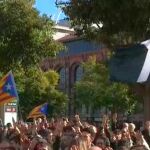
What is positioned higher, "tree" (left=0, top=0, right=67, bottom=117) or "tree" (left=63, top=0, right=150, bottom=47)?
"tree" (left=0, top=0, right=67, bottom=117)

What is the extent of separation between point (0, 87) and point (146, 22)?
25.8 feet

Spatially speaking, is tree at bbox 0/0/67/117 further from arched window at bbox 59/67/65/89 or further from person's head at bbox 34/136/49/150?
arched window at bbox 59/67/65/89

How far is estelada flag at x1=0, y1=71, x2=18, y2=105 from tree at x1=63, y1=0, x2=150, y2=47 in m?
4.76

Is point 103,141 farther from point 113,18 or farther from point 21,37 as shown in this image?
point 21,37

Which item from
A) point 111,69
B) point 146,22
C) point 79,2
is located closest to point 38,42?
point 79,2

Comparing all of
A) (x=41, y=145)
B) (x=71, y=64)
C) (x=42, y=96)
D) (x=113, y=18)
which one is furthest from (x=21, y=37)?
(x=71, y=64)

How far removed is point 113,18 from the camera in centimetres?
1345

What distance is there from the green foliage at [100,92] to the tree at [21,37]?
2537cm

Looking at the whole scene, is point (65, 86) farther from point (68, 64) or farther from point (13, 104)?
point (13, 104)

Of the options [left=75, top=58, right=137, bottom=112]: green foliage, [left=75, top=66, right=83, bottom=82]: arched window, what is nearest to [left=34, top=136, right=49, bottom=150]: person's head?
[left=75, top=58, right=137, bottom=112]: green foliage

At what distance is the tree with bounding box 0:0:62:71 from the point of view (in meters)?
26.2

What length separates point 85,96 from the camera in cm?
6544

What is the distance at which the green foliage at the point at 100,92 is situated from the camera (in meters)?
55.7

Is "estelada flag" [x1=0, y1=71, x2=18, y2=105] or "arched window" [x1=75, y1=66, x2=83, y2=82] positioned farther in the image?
"arched window" [x1=75, y1=66, x2=83, y2=82]
